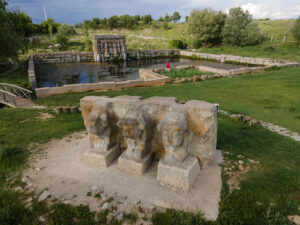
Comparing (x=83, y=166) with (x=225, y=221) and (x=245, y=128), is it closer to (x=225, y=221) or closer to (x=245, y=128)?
(x=225, y=221)

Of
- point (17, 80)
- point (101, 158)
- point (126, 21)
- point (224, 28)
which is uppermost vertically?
point (126, 21)

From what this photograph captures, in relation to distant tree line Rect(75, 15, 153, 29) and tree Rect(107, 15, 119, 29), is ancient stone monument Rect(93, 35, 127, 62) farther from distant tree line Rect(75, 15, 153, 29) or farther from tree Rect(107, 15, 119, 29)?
tree Rect(107, 15, 119, 29)

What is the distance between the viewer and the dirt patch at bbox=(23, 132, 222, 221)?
3797 mm

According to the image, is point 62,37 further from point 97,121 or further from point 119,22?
point 97,121

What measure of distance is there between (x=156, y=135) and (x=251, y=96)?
8.63 meters

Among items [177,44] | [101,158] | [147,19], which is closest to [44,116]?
[101,158]

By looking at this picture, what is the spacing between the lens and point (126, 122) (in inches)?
172

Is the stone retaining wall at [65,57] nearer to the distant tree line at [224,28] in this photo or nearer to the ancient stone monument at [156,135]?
the distant tree line at [224,28]

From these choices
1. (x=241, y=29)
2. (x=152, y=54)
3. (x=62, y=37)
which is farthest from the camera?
(x=62, y=37)

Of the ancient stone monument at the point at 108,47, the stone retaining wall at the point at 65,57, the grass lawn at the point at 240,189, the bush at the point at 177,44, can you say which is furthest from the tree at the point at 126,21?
the grass lawn at the point at 240,189

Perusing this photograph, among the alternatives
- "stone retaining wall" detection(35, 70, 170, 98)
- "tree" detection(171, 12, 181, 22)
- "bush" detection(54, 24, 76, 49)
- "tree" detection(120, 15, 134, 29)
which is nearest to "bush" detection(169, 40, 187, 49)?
"bush" detection(54, 24, 76, 49)

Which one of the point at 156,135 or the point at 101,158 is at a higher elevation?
the point at 156,135

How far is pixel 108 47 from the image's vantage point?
34719 mm

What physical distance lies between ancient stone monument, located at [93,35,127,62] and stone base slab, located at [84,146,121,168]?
3177 centimetres
